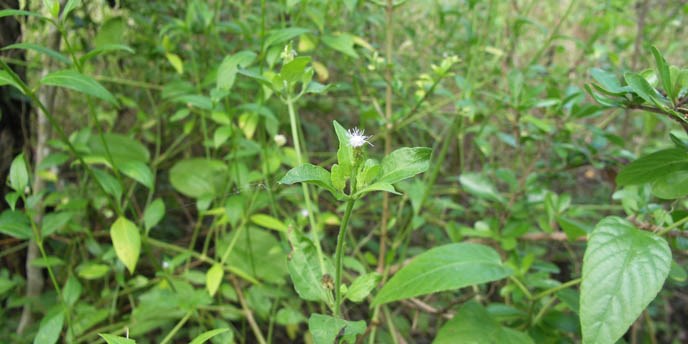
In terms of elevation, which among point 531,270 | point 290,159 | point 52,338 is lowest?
point 531,270

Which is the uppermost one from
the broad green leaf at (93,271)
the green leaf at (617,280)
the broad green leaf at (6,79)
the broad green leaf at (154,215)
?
the broad green leaf at (6,79)

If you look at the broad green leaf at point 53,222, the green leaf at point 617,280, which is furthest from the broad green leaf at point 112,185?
the green leaf at point 617,280

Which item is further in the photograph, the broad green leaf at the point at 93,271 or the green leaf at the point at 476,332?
the broad green leaf at the point at 93,271

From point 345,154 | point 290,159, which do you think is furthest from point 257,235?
point 345,154

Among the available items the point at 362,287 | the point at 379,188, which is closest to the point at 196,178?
the point at 362,287

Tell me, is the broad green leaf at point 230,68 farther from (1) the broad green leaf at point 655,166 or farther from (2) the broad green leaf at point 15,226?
(1) the broad green leaf at point 655,166

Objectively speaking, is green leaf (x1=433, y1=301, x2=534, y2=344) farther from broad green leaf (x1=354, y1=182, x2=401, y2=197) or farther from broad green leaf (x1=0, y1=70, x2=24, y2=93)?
broad green leaf (x1=0, y1=70, x2=24, y2=93)

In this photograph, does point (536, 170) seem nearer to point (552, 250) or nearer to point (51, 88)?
point (552, 250)

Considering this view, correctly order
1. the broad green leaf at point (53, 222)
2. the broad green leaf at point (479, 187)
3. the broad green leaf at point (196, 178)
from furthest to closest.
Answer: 1. the broad green leaf at point (196, 178)
2. the broad green leaf at point (479, 187)
3. the broad green leaf at point (53, 222)
